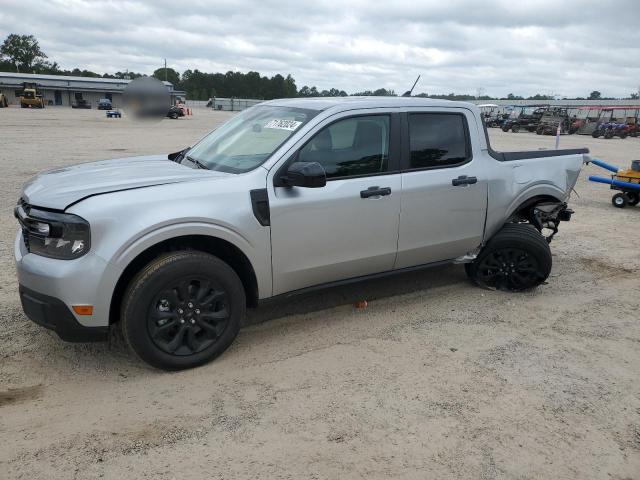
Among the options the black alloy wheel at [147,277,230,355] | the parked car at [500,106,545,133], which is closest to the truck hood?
the black alloy wheel at [147,277,230,355]

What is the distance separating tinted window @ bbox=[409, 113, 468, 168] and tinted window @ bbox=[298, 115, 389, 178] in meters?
0.31

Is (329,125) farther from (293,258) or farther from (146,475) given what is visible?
(146,475)

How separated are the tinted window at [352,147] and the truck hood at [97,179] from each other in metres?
0.76

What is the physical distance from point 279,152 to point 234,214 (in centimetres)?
62

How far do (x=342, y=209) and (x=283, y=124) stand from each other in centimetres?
85

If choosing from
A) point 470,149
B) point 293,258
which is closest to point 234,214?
point 293,258

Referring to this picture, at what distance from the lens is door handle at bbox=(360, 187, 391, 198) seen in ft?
13.9

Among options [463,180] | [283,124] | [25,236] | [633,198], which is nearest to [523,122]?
[633,198]

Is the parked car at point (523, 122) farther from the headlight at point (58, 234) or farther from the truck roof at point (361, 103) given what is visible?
the headlight at point (58, 234)

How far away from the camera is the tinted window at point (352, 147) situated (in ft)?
13.6

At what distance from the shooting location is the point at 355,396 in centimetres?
343

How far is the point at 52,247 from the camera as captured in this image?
3367 mm

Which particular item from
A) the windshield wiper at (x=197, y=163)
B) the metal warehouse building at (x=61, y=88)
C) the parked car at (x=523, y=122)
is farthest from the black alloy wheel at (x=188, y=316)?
the metal warehouse building at (x=61, y=88)

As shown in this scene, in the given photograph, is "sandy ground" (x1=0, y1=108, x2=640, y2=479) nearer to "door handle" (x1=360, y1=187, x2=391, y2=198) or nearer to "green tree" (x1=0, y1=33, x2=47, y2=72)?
"door handle" (x1=360, y1=187, x2=391, y2=198)
